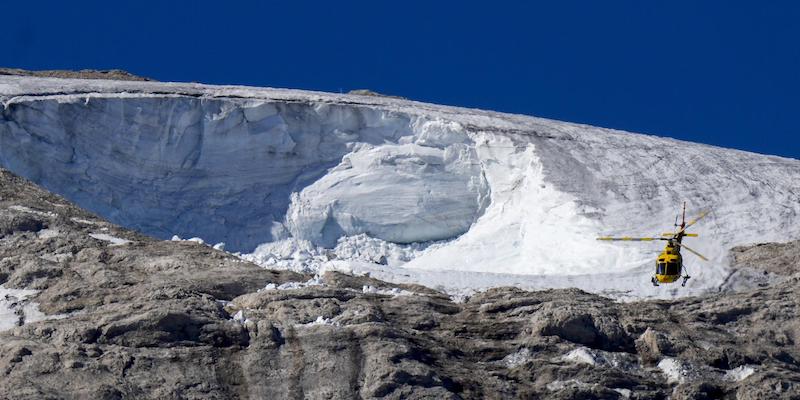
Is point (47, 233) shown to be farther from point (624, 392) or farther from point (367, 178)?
point (624, 392)

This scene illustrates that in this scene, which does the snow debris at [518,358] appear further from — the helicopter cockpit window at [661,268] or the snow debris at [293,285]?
the helicopter cockpit window at [661,268]

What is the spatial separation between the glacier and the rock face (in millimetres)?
4936

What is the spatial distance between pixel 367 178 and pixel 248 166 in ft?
8.24

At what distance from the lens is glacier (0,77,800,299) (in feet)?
119

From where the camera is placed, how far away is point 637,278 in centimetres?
3306

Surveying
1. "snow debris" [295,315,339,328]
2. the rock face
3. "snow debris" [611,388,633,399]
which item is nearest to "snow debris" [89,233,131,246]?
the rock face

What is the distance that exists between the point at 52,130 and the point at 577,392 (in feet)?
50.0

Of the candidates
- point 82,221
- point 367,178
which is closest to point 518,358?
point 82,221

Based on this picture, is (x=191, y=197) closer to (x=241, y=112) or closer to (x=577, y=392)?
(x=241, y=112)

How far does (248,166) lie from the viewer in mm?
38594

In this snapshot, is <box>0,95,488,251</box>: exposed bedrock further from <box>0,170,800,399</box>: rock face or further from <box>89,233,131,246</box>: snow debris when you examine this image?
<box>0,170,800,399</box>: rock face

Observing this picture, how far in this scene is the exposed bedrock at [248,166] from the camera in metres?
37.1

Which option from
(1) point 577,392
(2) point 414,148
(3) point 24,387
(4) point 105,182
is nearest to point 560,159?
(2) point 414,148

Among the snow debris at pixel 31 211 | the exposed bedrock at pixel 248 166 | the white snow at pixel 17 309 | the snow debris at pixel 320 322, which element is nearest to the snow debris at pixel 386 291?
the snow debris at pixel 320 322
